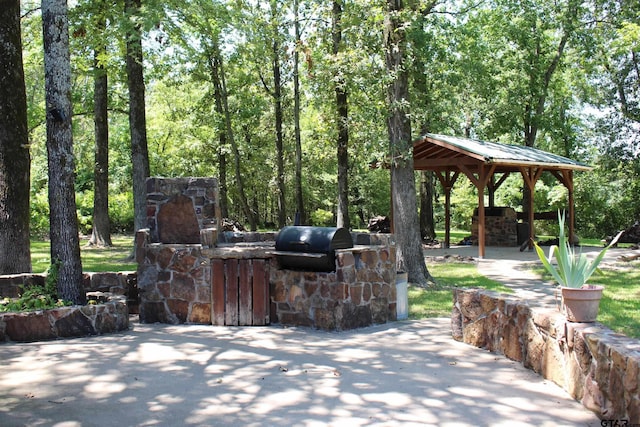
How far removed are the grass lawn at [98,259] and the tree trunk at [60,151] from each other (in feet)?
12.9

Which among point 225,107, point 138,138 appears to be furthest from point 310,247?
point 225,107

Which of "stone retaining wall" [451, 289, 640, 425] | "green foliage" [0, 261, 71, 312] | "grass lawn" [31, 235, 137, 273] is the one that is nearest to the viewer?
"stone retaining wall" [451, 289, 640, 425]

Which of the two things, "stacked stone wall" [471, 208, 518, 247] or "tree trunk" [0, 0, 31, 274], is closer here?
"tree trunk" [0, 0, 31, 274]

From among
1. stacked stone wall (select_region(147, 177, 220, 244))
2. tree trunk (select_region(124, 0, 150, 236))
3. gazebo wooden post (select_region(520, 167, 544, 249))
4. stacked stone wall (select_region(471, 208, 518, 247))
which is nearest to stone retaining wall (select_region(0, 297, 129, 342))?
Answer: stacked stone wall (select_region(147, 177, 220, 244))

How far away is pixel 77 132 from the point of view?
29328 mm

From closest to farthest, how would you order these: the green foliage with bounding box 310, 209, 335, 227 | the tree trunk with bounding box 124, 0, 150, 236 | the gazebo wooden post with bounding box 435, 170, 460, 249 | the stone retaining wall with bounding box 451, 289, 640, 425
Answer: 1. the stone retaining wall with bounding box 451, 289, 640, 425
2. the tree trunk with bounding box 124, 0, 150, 236
3. the gazebo wooden post with bounding box 435, 170, 460, 249
4. the green foliage with bounding box 310, 209, 335, 227

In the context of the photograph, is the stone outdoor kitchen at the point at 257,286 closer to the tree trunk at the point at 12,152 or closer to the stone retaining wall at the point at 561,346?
the stone retaining wall at the point at 561,346

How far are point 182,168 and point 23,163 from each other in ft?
59.3

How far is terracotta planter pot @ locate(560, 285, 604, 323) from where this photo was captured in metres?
4.48

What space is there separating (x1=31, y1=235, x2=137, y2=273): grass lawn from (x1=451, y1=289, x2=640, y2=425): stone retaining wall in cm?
797

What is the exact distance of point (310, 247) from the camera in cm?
721

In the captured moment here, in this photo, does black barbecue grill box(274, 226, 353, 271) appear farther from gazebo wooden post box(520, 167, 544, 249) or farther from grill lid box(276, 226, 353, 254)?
gazebo wooden post box(520, 167, 544, 249)

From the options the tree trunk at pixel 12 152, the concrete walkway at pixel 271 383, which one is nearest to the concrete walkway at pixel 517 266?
the concrete walkway at pixel 271 383

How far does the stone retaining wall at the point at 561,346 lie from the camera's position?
3.69 metres
